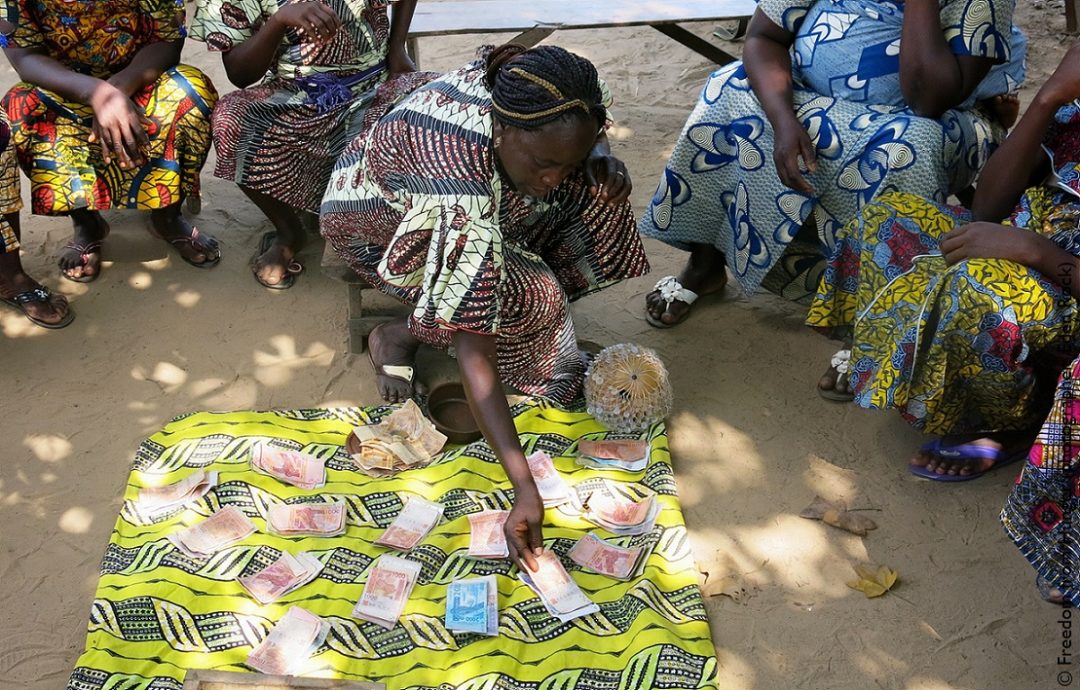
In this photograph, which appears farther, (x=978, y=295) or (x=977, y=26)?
(x=977, y=26)

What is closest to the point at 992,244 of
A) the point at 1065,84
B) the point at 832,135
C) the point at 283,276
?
the point at 1065,84

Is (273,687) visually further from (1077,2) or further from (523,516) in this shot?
(1077,2)

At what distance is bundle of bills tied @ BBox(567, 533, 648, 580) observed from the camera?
2924mm

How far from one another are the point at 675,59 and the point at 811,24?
2.65 m

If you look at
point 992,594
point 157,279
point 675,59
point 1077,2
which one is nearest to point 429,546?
point 992,594

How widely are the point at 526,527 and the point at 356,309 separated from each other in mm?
1396

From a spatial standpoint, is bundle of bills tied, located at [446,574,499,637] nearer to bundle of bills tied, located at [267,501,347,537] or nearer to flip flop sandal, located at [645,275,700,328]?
bundle of bills tied, located at [267,501,347,537]

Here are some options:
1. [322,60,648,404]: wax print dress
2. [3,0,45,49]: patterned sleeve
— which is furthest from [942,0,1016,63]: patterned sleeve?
[3,0,45,49]: patterned sleeve

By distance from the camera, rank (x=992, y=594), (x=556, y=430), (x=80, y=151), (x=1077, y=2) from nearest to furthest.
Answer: (x=992, y=594) < (x=556, y=430) < (x=80, y=151) < (x=1077, y=2)

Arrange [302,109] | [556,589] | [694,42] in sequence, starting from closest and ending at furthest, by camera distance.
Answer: [556,589] < [302,109] < [694,42]

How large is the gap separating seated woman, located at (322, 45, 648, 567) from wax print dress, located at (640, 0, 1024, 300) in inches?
18.9

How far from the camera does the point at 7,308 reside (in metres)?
4.07

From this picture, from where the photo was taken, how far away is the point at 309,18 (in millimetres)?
3609

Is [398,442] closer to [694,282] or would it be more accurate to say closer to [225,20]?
[694,282]
